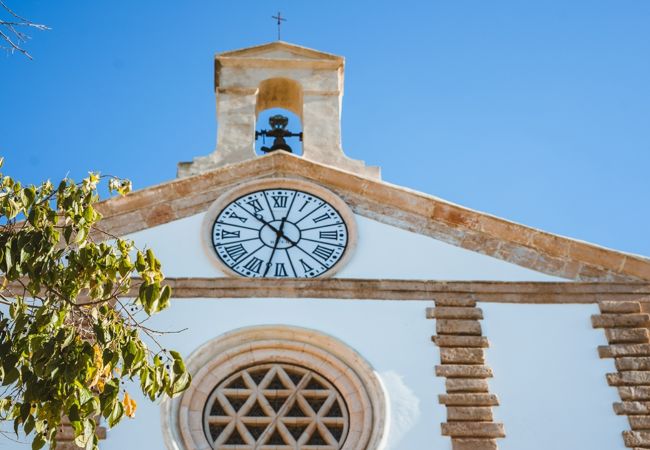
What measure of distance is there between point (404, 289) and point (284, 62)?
4158 mm

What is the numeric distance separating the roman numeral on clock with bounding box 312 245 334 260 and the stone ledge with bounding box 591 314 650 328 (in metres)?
2.80

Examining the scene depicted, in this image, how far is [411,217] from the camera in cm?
1333

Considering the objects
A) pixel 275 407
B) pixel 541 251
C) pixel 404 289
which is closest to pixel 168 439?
pixel 275 407

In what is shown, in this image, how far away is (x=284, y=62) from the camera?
15.3m

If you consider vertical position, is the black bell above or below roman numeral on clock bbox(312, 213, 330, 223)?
above

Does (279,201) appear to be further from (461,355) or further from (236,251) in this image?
(461,355)

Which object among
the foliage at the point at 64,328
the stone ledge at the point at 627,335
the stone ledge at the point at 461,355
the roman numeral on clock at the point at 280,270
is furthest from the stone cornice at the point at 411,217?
the foliage at the point at 64,328

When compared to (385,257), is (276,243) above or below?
above

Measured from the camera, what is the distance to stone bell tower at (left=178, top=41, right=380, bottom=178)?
48.2ft

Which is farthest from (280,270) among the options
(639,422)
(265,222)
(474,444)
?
(639,422)

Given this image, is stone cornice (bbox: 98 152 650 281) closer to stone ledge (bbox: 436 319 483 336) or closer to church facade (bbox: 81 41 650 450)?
church facade (bbox: 81 41 650 450)

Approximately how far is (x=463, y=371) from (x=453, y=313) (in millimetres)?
730

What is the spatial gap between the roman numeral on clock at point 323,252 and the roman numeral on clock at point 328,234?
0.15 metres

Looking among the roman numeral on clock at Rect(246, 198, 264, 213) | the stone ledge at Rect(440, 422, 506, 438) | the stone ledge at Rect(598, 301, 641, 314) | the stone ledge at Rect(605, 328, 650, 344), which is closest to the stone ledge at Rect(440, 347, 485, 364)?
the stone ledge at Rect(440, 422, 506, 438)
